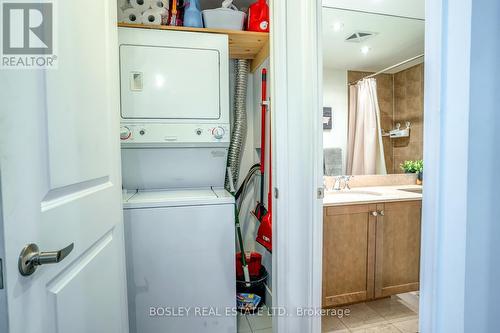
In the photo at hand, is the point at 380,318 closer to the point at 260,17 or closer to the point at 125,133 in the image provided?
the point at 125,133

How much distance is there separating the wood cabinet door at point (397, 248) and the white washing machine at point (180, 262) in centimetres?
115

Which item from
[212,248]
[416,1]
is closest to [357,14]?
[416,1]

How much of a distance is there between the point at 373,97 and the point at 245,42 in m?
1.40

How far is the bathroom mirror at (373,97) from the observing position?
2.38m

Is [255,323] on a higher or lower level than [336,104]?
lower

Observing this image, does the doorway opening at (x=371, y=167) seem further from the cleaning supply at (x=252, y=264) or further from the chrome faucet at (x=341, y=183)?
the cleaning supply at (x=252, y=264)

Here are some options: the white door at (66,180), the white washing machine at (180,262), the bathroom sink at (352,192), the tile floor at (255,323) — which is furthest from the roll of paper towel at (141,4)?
the tile floor at (255,323)

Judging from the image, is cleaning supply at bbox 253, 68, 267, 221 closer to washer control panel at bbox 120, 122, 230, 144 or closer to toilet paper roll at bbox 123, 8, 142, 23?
washer control panel at bbox 120, 122, 230, 144

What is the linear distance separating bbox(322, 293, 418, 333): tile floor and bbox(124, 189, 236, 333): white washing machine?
80 centimetres

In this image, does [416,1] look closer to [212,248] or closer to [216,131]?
[216,131]

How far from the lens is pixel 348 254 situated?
1.93 meters

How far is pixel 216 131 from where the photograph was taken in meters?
1.88

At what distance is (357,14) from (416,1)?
1.43 feet

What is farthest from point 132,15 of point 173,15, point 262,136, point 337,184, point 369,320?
point 369,320
